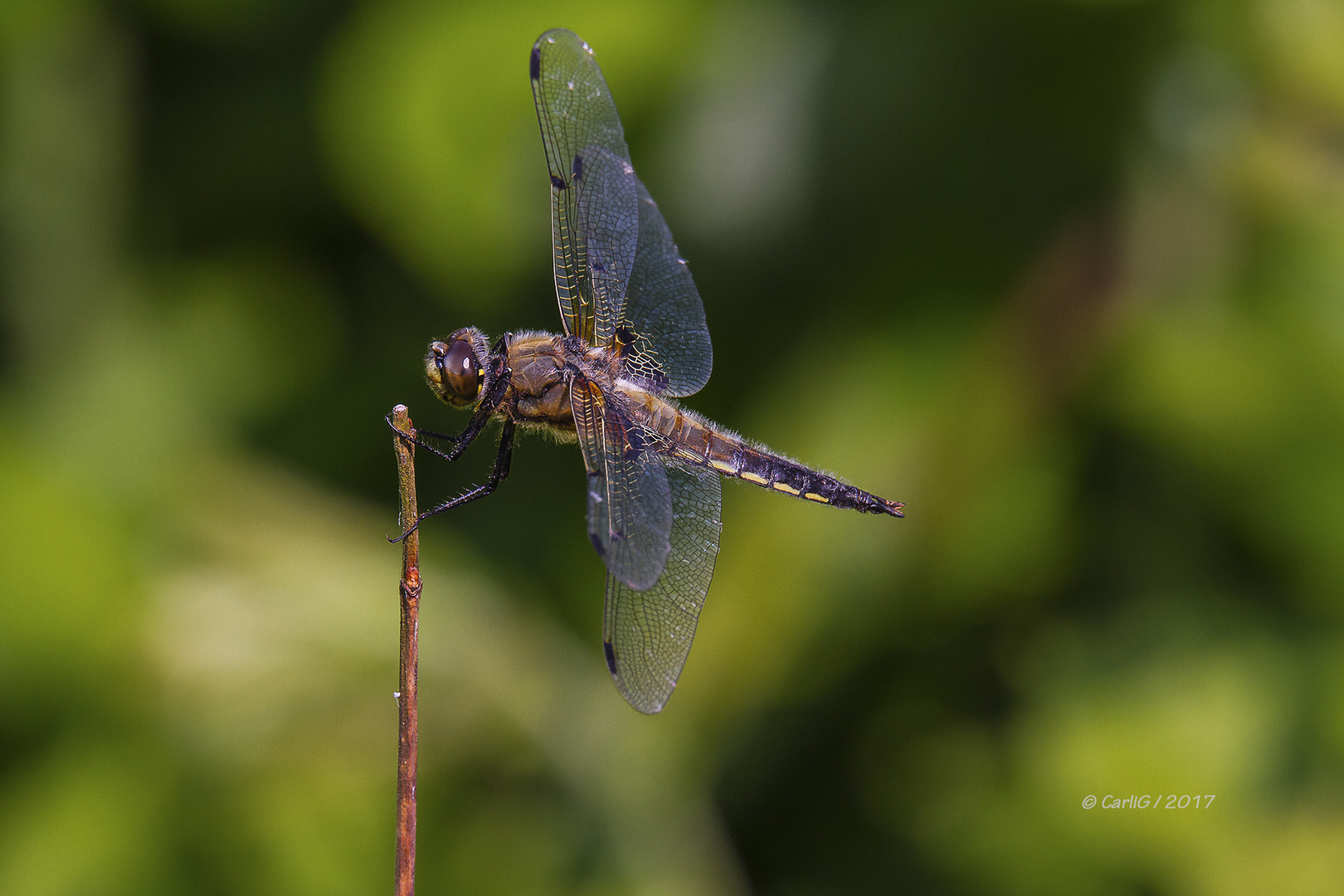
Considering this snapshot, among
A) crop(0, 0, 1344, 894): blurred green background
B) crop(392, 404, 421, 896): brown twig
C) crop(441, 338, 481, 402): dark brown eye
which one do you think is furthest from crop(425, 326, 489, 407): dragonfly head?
crop(392, 404, 421, 896): brown twig

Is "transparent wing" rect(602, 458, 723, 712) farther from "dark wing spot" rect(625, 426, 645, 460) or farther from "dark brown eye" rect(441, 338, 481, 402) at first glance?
"dark brown eye" rect(441, 338, 481, 402)

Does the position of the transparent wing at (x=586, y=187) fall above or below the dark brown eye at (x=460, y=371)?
above

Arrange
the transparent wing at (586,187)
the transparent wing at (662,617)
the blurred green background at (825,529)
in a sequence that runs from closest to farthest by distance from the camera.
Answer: the transparent wing at (662,617) → the transparent wing at (586,187) → the blurred green background at (825,529)

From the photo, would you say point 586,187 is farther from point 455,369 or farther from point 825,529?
point 825,529

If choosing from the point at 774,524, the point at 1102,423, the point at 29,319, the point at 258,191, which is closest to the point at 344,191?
the point at 258,191

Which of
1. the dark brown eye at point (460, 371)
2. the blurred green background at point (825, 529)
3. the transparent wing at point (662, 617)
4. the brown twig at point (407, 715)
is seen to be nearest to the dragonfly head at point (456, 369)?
the dark brown eye at point (460, 371)

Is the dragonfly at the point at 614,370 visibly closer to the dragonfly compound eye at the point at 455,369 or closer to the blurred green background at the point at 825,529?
the dragonfly compound eye at the point at 455,369
